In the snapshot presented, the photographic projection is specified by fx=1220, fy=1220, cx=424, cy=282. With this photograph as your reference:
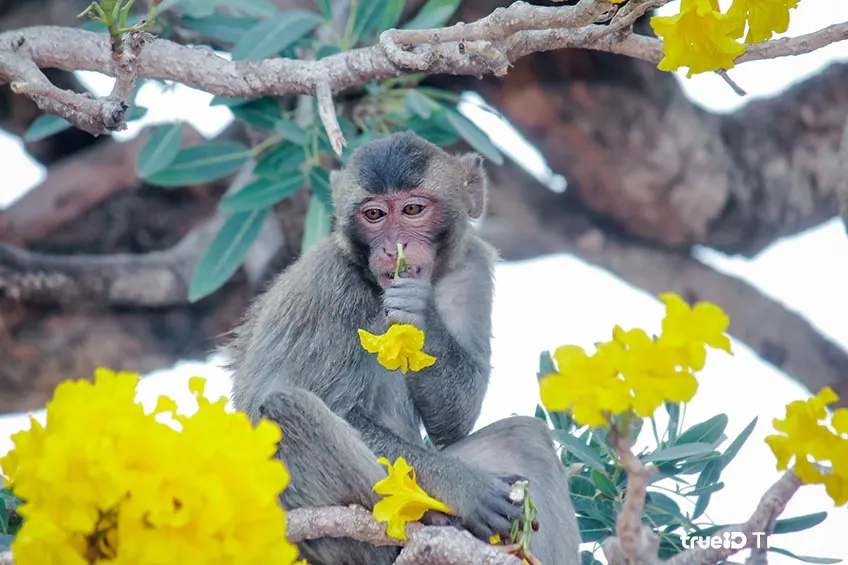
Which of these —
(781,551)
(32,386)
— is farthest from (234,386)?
(32,386)

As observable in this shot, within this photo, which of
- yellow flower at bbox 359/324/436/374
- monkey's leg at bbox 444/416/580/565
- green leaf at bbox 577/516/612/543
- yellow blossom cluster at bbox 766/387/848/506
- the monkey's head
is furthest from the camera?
the monkey's head

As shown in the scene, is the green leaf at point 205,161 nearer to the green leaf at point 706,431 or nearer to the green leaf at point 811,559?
the green leaf at point 706,431

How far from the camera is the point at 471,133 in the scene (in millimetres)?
6320

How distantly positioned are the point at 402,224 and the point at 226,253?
6.42 ft

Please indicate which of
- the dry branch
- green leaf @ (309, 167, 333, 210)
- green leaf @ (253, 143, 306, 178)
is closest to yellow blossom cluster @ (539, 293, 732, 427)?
the dry branch

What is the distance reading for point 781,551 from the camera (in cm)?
427

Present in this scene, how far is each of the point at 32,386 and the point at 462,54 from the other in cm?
547

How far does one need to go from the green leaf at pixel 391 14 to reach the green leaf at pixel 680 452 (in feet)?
10.3

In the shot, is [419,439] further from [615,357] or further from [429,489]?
[615,357]

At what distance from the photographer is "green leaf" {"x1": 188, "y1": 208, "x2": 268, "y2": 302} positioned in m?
6.44

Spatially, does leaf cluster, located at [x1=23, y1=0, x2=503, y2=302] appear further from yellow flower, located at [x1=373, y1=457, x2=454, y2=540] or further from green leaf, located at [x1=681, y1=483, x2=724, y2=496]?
yellow flower, located at [x1=373, y1=457, x2=454, y2=540]

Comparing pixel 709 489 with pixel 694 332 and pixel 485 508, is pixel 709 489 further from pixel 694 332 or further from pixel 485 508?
pixel 694 332

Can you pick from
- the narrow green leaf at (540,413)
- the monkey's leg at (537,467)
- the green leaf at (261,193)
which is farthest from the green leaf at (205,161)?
the monkey's leg at (537,467)

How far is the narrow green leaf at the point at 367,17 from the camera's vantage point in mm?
6492
